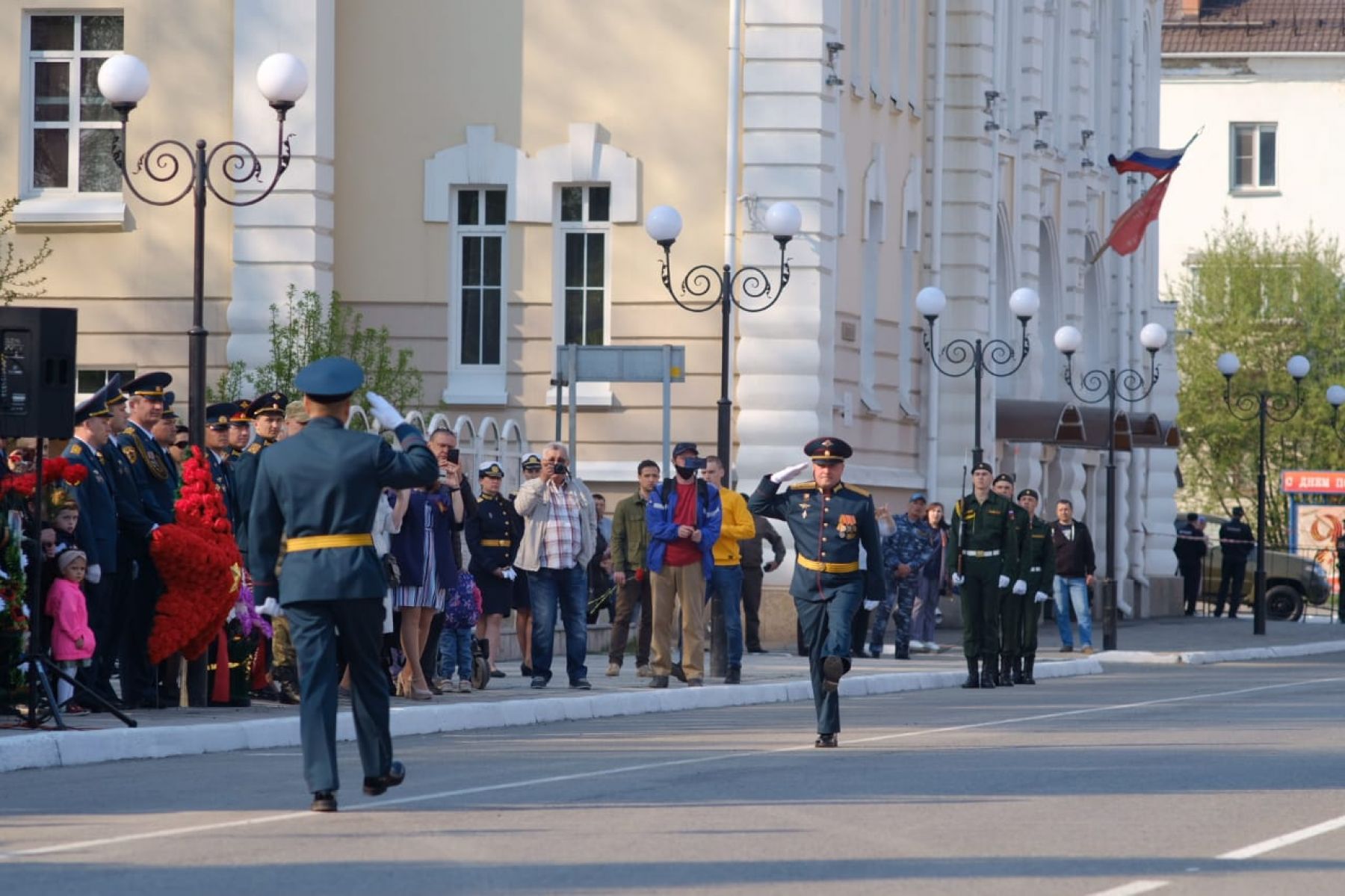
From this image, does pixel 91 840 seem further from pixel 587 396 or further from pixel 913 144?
pixel 913 144

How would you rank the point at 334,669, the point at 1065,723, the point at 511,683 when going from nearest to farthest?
the point at 334,669 < the point at 1065,723 < the point at 511,683

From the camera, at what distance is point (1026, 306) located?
1428 inches

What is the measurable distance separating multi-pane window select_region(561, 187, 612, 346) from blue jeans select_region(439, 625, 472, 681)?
13.3m

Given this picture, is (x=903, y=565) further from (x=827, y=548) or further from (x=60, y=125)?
(x=827, y=548)

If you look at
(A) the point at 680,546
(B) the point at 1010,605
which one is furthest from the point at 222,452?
(B) the point at 1010,605

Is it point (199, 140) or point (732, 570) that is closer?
point (199, 140)

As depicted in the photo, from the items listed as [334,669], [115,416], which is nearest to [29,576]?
[115,416]

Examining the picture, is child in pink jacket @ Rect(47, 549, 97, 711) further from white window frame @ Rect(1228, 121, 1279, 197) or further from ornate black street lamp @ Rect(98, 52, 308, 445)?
white window frame @ Rect(1228, 121, 1279, 197)

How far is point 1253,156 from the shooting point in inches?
2928

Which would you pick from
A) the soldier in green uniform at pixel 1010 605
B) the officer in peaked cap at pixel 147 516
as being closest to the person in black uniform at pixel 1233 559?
the soldier in green uniform at pixel 1010 605

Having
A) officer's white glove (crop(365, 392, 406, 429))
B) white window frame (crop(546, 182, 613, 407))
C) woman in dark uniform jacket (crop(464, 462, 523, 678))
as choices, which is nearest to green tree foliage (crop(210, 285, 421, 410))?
white window frame (crop(546, 182, 613, 407))

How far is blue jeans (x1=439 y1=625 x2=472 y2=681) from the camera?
2178 centimetres

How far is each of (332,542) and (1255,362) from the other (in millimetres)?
56078

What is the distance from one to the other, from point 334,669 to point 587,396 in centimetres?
2185
